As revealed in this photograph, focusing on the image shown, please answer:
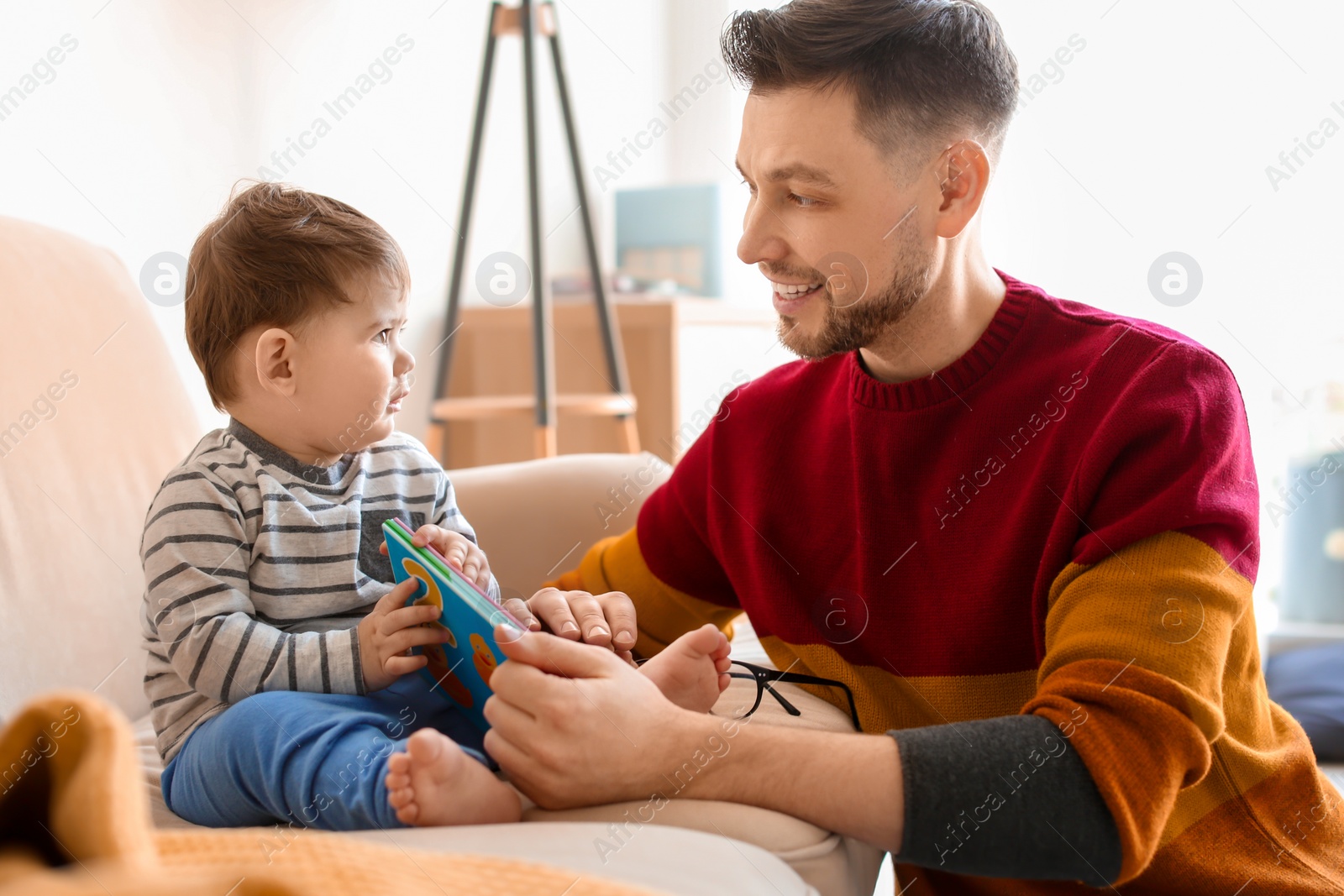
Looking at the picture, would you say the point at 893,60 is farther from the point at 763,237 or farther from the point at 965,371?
the point at 965,371

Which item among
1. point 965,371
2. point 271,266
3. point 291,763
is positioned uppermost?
point 271,266

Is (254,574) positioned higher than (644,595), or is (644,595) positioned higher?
(254,574)

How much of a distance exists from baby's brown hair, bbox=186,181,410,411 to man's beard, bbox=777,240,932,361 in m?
0.44

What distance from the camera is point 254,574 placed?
961mm

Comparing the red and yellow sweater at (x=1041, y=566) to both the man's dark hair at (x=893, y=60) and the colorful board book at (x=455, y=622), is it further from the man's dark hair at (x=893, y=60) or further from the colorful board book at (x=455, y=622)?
the colorful board book at (x=455, y=622)

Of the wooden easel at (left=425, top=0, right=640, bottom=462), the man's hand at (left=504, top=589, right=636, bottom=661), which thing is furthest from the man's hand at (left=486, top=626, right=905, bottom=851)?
the wooden easel at (left=425, top=0, right=640, bottom=462)

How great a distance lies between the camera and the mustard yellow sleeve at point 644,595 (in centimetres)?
128

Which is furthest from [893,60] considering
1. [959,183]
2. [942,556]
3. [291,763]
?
[291,763]

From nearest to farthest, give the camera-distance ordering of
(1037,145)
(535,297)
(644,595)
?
(644,595), (535,297), (1037,145)

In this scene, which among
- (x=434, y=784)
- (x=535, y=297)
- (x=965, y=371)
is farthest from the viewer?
(x=535, y=297)

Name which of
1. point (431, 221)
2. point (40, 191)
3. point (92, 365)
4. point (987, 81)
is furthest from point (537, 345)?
point (987, 81)

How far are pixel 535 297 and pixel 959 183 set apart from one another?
1371 millimetres

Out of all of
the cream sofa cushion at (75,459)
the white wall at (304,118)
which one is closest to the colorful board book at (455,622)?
the cream sofa cushion at (75,459)

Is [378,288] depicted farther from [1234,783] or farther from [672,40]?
[672,40]
